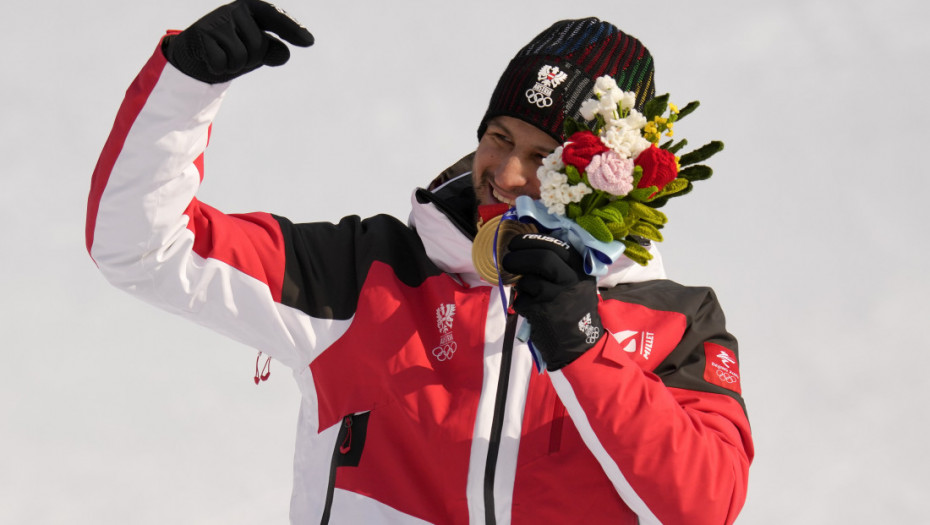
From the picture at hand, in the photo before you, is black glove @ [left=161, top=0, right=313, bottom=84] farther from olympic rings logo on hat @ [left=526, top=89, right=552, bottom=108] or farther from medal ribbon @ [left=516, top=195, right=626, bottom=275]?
olympic rings logo on hat @ [left=526, top=89, right=552, bottom=108]

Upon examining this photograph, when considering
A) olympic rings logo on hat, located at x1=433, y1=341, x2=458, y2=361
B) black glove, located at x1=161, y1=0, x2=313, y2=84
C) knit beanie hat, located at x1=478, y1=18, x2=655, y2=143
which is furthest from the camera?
knit beanie hat, located at x1=478, y1=18, x2=655, y2=143

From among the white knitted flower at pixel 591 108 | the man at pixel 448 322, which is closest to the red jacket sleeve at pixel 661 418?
the man at pixel 448 322

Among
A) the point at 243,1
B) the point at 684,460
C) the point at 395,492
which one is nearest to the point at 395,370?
the point at 395,492

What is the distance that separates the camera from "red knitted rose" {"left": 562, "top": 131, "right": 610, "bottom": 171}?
2.08 meters

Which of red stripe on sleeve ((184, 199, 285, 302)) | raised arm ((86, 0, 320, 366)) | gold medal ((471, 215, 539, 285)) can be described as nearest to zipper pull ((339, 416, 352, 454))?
raised arm ((86, 0, 320, 366))

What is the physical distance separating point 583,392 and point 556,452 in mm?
288

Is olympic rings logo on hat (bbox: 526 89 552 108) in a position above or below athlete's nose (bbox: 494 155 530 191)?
above

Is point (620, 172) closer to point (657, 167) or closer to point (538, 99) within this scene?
point (657, 167)

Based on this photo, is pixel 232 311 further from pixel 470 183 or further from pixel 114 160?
pixel 470 183

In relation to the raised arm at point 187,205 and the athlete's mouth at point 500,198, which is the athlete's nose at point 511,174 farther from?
the raised arm at point 187,205

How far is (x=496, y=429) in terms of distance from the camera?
2.35m

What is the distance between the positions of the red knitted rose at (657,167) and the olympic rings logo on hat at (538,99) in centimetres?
53

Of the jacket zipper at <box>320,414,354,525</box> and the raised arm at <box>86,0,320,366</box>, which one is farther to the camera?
the jacket zipper at <box>320,414,354,525</box>

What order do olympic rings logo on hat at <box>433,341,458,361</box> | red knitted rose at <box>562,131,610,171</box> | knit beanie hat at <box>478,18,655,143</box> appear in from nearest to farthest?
1. red knitted rose at <box>562,131,610,171</box>
2. olympic rings logo on hat at <box>433,341,458,361</box>
3. knit beanie hat at <box>478,18,655,143</box>
